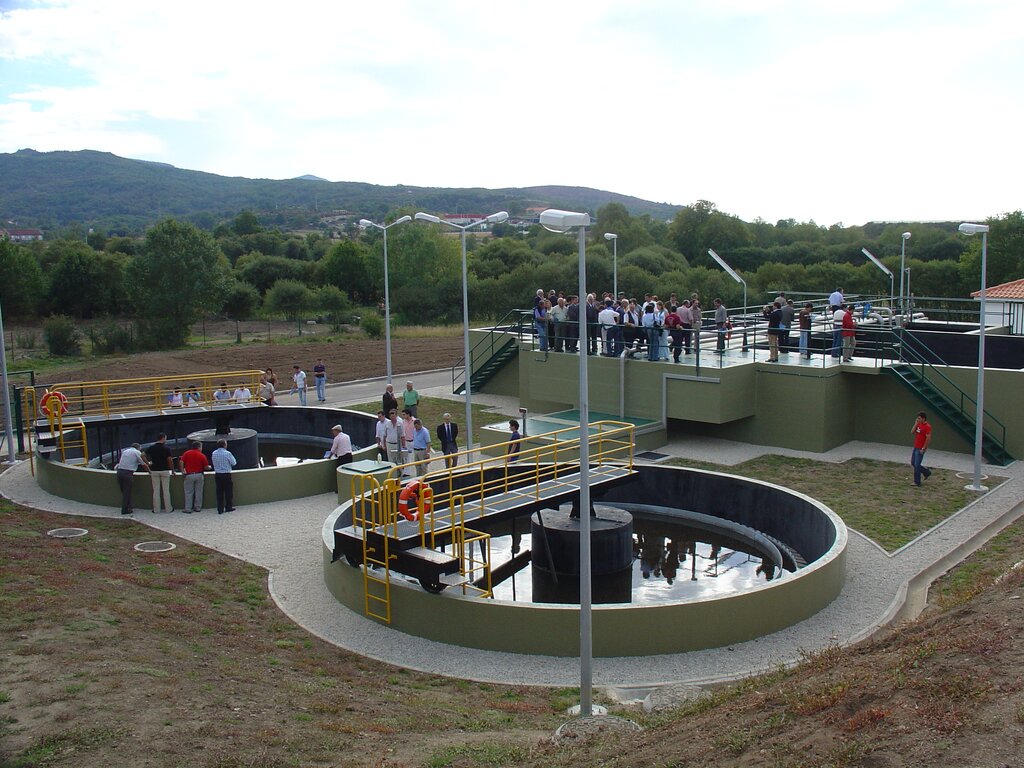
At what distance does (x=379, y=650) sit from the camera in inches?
516

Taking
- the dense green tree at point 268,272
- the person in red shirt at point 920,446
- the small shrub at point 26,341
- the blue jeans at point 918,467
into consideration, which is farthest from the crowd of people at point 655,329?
A: the dense green tree at point 268,272

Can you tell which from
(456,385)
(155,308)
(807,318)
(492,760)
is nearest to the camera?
(492,760)

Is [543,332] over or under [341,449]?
over

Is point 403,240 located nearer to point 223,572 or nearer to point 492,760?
point 223,572

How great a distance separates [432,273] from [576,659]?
65.2 m

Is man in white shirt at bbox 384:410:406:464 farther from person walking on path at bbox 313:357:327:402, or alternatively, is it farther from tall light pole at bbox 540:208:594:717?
person walking on path at bbox 313:357:327:402

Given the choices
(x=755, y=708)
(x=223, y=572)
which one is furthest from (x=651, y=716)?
(x=223, y=572)

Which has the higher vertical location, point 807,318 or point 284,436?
point 807,318

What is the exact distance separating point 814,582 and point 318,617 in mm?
7233

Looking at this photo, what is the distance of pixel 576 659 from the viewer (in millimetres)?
12781

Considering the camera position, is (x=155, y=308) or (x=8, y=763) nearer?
(x=8, y=763)

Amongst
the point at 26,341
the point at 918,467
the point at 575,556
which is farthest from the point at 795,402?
the point at 26,341

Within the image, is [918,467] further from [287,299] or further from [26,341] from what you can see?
[287,299]

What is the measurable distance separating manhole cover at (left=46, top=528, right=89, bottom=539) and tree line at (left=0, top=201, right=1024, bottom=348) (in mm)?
35815
